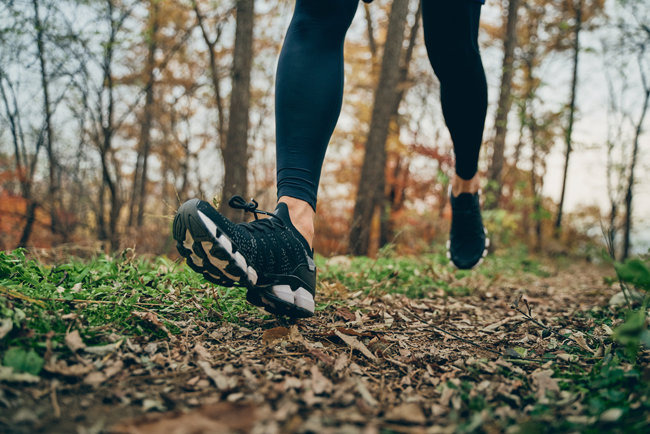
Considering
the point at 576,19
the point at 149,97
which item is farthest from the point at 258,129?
the point at 576,19

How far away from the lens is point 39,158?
877 centimetres

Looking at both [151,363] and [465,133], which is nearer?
[151,363]

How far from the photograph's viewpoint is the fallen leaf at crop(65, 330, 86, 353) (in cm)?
100

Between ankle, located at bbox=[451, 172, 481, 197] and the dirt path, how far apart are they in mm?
812

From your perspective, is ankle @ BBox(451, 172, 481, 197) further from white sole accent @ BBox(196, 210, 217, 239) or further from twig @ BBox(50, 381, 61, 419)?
twig @ BBox(50, 381, 61, 419)

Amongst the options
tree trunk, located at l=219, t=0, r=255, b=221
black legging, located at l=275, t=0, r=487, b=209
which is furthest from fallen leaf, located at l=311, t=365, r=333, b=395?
tree trunk, located at l=219, t=0, r=255, b=221

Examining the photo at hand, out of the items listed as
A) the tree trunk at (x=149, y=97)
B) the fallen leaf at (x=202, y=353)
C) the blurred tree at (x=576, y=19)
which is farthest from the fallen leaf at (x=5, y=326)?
the blurred tree at (x=576, y=19)

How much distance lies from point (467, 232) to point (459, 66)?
90 centimetres

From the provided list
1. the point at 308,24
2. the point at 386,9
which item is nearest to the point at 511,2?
the point at 386,9

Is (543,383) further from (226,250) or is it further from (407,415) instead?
(226,250)

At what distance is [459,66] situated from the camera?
70.9 inches

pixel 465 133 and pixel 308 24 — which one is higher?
pixel 308 24

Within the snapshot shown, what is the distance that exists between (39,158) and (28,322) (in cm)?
953

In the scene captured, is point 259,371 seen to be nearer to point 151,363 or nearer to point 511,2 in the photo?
point 151,363
